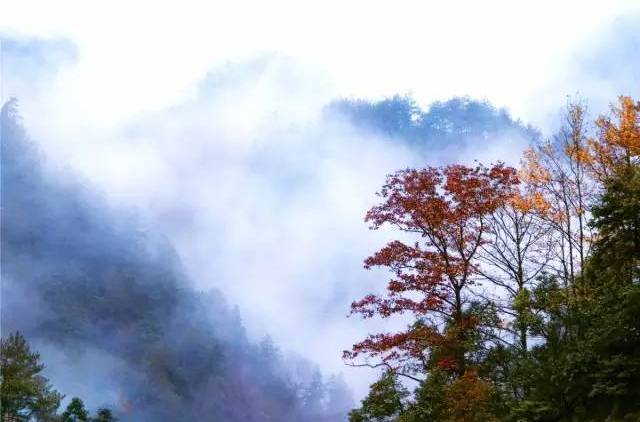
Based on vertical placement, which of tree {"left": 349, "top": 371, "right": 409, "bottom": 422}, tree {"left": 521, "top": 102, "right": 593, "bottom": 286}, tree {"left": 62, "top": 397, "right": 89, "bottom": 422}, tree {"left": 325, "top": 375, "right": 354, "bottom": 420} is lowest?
tree {"left": 349, "top": 371, "right": 409, "bottom": 422}

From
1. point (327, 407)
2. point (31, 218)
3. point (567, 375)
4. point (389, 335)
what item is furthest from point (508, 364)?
point (31, 218)

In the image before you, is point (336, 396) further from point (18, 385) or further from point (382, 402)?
point (382, 402)

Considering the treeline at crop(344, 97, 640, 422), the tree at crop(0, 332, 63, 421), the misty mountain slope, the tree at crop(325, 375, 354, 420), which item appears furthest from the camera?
the tree at crop(325, 375, 354, 420)

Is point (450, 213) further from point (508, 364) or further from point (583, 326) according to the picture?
point (583, 326)

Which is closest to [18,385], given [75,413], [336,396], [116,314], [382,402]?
[75,413]

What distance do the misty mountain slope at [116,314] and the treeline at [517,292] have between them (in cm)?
10598

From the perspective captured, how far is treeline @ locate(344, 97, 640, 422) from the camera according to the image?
426 inches

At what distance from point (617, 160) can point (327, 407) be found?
13252 centimetres

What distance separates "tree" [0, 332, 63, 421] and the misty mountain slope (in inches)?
3163

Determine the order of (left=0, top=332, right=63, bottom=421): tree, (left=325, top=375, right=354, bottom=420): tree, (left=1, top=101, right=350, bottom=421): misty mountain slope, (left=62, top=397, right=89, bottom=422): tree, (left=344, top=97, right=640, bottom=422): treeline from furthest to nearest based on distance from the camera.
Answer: (left=325, top=375, right=354, bottom=420): tree → (left=1, top=101, right=350, bottom=421): misty mountain slope → (left=62, top=397, right=89, bottom=422): tree → (left=0, top=332, right=63, bottom=421): tree → (left=344, top=97, right=640, bottom=422): treeline

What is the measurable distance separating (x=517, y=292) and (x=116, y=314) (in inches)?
4833

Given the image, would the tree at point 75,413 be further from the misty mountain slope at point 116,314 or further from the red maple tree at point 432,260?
the misty mountain slope at point 116,314

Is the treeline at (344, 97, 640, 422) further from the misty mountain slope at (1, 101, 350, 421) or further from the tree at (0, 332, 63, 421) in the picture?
the misty mountain slope at (1, 101, 350, 421)

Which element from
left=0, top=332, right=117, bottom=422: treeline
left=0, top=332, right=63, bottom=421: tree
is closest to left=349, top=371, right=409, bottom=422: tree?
left=0, top=332, right=117, bottom=422: treeline
